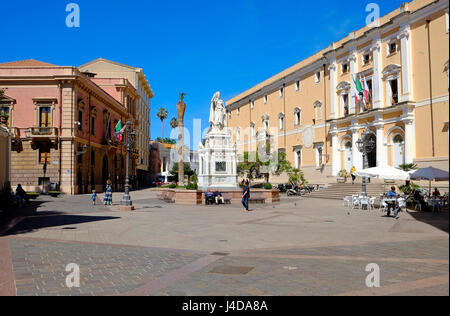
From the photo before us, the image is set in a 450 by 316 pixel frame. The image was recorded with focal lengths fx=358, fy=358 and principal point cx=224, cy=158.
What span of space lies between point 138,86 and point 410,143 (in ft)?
156

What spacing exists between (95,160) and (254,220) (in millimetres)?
30656

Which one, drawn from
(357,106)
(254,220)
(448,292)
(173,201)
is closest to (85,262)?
(448,292)

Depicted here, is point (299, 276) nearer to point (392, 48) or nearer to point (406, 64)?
point (406, 64)

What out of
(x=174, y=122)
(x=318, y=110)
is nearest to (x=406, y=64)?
(x=318, y=110)

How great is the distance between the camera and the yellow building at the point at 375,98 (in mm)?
27953

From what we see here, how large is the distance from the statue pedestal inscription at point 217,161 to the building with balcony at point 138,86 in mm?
29895

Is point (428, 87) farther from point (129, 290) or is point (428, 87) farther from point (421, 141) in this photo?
point (129, 290)

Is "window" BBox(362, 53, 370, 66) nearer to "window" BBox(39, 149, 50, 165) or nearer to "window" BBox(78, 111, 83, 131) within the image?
"window" BBox(78, 111, 83, 131)

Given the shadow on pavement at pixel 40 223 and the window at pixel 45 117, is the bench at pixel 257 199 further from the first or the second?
the window at pixel 45 117

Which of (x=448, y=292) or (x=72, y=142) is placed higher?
(x=72, y=142)

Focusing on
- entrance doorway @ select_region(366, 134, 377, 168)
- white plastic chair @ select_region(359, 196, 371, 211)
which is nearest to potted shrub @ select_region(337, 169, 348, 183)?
entrance doorway @ select_region(366, 134, 377, 168)

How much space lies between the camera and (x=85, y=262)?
6984 millimetres

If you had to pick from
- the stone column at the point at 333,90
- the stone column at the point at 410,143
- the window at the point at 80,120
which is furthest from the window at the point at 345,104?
the window at the point at 80,120

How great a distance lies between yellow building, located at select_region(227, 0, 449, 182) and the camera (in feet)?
91.7
